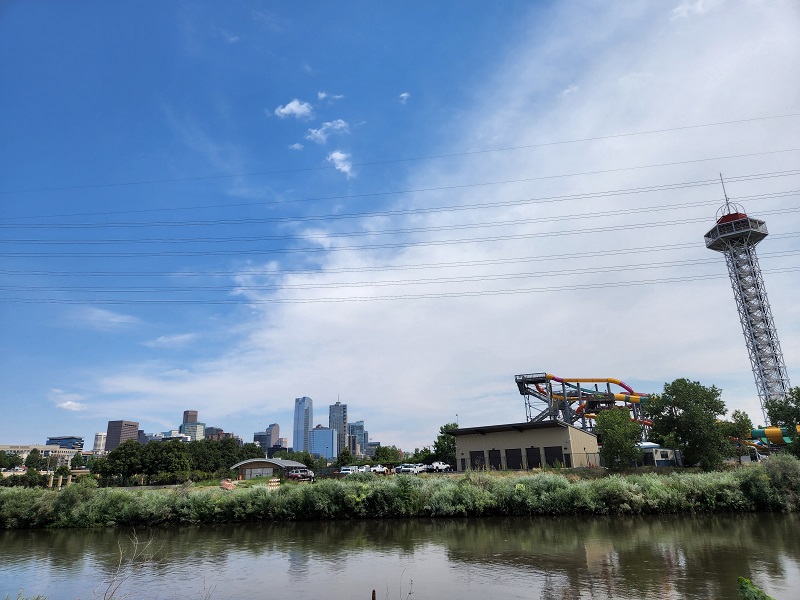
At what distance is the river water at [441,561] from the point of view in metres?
15.9

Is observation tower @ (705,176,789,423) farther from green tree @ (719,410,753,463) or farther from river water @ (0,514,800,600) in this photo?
river water @ (0,514,800,600)

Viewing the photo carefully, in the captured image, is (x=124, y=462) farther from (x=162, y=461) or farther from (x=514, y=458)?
(x=514, y=458)

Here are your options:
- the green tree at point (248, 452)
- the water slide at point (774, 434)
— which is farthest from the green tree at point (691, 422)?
the green tree at point (248, 452)

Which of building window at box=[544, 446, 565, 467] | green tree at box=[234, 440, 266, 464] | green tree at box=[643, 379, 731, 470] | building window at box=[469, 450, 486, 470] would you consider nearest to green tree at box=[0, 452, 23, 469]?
green tree at box=[234, 440, 266, 464]

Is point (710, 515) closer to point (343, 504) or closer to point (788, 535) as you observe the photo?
point (788, 535)

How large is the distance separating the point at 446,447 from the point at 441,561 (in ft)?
202

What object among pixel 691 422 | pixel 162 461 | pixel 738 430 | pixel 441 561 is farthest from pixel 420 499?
pixel 162 461

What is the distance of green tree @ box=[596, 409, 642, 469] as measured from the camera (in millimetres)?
44844

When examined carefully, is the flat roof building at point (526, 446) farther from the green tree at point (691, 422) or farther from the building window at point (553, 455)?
the green tree at point (691, 422)

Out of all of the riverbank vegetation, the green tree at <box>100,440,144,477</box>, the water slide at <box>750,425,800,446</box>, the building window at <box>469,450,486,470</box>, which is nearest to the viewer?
the riverbank vegetation

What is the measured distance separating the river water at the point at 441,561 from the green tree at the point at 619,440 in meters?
15.0

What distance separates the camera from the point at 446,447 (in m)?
80.1

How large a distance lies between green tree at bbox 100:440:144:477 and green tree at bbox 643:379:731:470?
7534 centimetres

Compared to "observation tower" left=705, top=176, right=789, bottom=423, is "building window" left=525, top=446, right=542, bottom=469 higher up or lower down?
lower down
